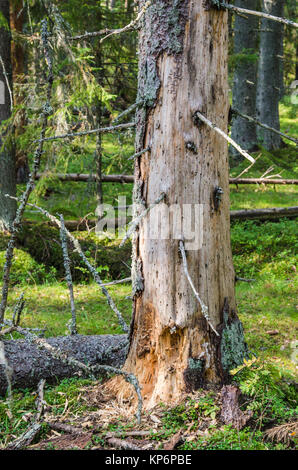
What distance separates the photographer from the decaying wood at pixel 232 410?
333 cm

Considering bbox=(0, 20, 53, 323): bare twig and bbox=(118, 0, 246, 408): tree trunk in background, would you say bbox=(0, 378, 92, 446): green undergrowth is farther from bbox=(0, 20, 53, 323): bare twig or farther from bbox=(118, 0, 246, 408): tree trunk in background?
bbox=(0, 20, 53, 323): bare twig

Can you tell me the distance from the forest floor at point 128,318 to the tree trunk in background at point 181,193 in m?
0.30

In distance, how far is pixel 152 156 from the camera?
11.5 ft

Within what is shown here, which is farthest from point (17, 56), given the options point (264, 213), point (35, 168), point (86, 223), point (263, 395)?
point (263, 395)

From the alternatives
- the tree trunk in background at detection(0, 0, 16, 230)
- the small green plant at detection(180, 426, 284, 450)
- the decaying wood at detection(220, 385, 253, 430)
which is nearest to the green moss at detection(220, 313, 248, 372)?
the decaying wood at detection(220, 385, 253, 430)

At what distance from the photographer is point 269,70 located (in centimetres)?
1642

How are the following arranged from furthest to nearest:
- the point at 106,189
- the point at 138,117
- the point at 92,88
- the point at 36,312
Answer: the point at 106,189, the point at 92,88, the point at 36,312, the point at 138,117

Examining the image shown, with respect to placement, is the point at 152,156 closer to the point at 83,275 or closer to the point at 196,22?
the point at 196,22

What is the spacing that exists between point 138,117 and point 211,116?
584 millimetres

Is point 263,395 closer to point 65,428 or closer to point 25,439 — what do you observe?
point 65,428

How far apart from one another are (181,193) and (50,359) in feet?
7.20

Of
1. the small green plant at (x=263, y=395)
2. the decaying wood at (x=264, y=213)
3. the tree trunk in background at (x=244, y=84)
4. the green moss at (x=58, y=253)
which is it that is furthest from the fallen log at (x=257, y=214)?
the small green plant at (x=263, y=395)
